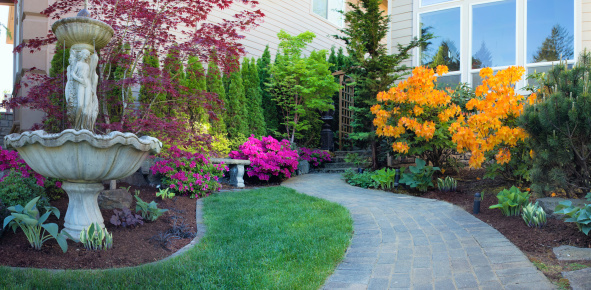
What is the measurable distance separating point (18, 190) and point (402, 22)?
896cm

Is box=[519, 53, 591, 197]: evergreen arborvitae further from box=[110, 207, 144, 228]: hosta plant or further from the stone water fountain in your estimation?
box=[110, 207, 144, 228]: hosta plant

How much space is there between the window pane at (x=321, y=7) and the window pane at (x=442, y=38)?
5.68 m

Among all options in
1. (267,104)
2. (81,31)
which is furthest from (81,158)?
(267,104)

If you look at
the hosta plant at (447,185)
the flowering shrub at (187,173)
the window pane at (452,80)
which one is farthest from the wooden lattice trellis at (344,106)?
the flowering shrub at (187,173)

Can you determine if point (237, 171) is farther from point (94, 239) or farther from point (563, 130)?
point (563, 130)

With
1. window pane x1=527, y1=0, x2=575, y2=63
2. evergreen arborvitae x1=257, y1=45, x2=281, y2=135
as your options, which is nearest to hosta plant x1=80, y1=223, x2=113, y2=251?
evergreen arborvitae x1=257, y1=45, x2=281, y2=135

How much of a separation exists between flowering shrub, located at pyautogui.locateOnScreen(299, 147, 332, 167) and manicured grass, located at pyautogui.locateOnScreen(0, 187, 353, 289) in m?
4.91

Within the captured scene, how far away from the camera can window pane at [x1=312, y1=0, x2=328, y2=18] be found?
14.4 metres

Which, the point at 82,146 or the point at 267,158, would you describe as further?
the point at 267,158

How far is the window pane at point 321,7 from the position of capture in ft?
47.3

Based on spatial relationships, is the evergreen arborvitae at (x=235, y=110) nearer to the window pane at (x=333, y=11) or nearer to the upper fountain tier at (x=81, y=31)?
the upper fountain tier at (x=81, y=31)

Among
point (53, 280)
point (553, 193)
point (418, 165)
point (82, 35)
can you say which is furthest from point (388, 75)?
point (53, 280)

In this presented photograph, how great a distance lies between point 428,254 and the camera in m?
3.27

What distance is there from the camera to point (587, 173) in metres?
4.05
